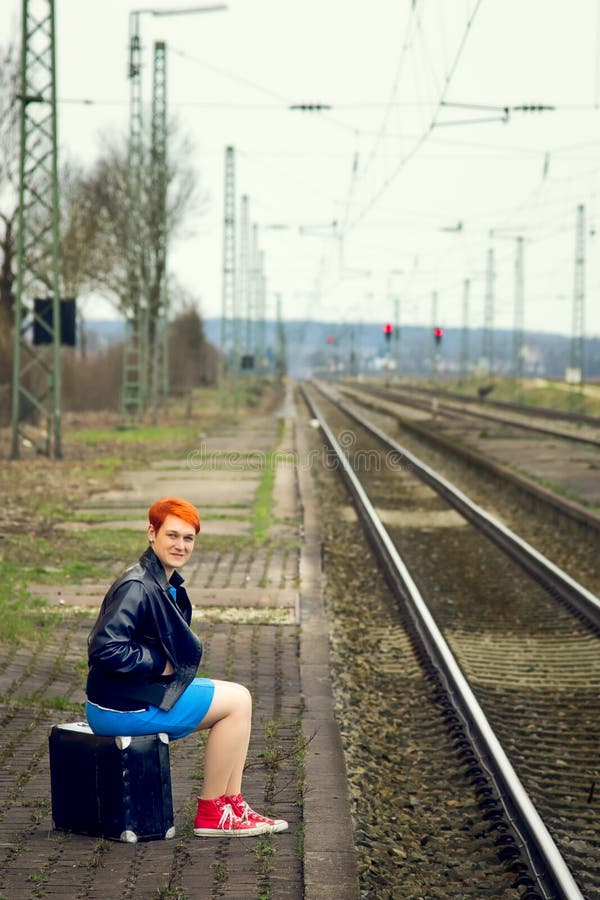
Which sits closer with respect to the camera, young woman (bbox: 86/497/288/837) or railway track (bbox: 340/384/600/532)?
young woman (bbox: 86/497/288/837)

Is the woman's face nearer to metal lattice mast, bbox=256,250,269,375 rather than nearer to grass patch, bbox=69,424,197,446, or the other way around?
grass patch, bbox=69,424,197,446

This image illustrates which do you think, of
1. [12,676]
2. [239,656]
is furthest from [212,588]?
[12,676]

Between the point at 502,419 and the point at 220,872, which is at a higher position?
the point at 502,419

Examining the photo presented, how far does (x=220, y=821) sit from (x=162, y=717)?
21.8 inches

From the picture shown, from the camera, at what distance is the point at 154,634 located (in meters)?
4.75

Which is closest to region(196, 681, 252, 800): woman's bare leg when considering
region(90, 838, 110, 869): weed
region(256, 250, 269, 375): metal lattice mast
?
region(90, 838, 110, 869): weed

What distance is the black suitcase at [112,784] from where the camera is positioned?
15.7ft

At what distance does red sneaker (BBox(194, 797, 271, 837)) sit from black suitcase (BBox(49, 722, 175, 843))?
0.15 meters

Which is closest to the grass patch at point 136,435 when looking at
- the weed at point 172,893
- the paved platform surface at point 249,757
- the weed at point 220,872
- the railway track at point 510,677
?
the railway track at point 510,677

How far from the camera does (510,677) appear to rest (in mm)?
8516

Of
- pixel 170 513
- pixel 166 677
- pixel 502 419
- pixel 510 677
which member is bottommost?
pixel 510 677

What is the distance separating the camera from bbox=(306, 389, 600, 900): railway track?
5465mm

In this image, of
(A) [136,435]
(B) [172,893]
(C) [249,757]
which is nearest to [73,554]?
(C) [249,757]

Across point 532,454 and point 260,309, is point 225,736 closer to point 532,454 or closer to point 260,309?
point 532,454
